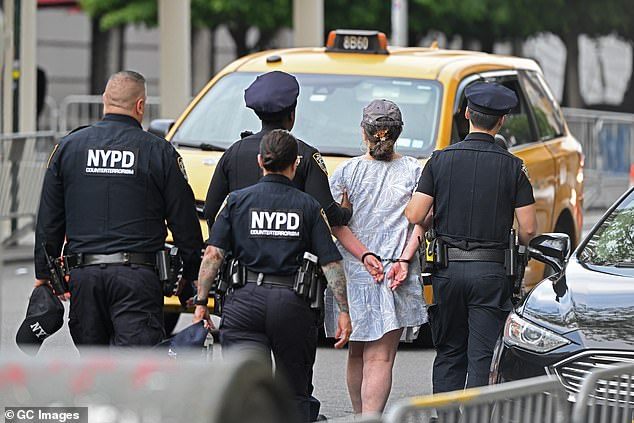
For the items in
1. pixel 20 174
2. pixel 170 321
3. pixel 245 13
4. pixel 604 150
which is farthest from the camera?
pixel 245 13

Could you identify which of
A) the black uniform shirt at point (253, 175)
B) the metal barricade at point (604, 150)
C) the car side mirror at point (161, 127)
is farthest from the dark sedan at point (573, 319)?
the metal barricade at point (604, 150)

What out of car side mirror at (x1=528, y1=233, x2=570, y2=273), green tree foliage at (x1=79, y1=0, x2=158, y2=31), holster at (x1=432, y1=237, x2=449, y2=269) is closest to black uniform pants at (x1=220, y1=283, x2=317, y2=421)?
holster at (x1=432, y1=237, x2=449, y2=269)

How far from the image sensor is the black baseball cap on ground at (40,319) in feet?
22.0

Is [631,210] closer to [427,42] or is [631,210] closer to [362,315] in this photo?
[362,315]

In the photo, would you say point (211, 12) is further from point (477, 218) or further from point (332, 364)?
point (477, 218)

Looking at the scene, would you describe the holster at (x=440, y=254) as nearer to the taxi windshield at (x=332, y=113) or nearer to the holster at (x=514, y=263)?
the holster at (x=514, y=263)

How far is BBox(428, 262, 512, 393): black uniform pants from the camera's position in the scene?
272 inches

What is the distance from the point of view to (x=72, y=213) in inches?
258

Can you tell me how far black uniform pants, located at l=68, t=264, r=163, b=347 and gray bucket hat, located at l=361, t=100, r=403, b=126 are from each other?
1.38 metres

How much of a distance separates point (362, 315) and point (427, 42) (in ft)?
109

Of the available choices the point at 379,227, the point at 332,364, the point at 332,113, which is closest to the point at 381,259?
the point at 379,227

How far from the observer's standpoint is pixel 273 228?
6.14m

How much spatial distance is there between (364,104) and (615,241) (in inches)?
128

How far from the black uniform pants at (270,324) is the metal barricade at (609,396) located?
1604 millimetres
